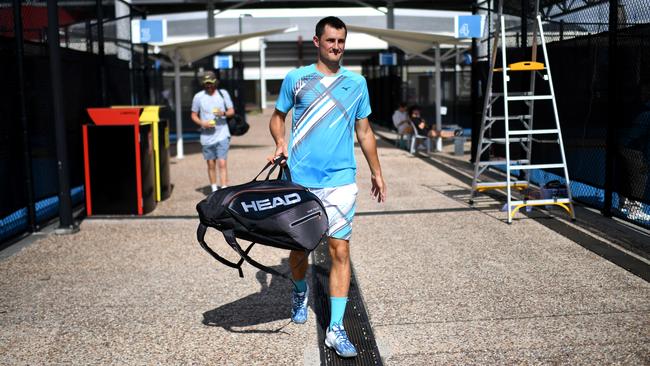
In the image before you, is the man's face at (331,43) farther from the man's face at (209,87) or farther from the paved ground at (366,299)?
the man's face at (209,87)

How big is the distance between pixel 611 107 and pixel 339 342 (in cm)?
512

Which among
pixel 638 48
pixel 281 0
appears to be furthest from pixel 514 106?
pixel 281 0

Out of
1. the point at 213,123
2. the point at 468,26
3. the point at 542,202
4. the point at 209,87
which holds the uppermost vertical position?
the point at 468,26

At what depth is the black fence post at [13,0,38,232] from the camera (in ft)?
25.3

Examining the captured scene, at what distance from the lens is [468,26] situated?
13.9 m

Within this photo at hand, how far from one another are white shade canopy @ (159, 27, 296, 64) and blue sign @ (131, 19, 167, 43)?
1690 millimetres

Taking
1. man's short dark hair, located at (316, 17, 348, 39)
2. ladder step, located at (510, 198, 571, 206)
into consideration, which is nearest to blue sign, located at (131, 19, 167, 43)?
ladder step, located at (510, 198, 571, 206)

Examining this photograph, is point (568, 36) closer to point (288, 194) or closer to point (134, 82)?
point (288, 194)

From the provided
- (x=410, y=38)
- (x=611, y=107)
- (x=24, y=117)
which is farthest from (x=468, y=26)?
(x=24, y=117)

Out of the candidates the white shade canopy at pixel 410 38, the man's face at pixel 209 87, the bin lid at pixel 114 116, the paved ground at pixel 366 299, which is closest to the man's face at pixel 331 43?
the paved ground at pixel 366 299

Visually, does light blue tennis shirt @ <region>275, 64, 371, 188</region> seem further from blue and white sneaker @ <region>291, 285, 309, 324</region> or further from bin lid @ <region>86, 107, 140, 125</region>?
bin lid @ <region>86, 107, 140, 125</region>

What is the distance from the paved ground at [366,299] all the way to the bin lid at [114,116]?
1.53 metres

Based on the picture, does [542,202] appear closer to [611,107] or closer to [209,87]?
[611,107]

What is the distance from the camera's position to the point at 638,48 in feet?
24.8
